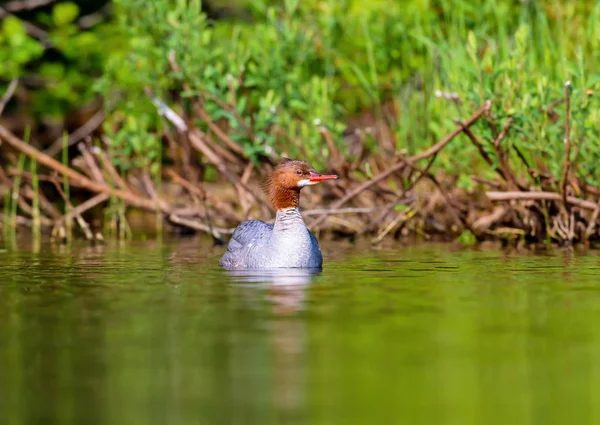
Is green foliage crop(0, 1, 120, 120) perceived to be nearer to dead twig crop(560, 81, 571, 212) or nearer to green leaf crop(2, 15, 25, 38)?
green leaf crop(2, 15, 25, 38)

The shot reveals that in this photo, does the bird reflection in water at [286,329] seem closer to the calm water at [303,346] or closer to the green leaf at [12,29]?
the calm water at [303,346]

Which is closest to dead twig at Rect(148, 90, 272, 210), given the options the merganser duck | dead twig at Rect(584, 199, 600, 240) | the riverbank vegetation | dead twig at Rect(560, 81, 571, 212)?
the riverbank vegetation

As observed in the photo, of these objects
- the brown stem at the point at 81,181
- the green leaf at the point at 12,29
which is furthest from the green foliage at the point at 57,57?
the brown stem at the point at 81,181

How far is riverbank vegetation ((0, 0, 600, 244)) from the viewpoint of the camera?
490 inches

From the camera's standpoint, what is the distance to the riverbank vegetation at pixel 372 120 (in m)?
12.4

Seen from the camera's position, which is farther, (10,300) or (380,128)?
(380,128)

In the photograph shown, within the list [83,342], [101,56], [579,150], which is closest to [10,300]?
[83,342]

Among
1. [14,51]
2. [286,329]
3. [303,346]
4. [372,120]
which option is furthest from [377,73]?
[303,346]

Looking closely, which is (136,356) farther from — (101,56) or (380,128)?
(101,56)

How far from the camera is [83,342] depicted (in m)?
6.91

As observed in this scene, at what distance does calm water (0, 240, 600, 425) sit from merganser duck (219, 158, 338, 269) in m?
0.29

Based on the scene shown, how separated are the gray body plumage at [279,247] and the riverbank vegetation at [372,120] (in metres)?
1.89

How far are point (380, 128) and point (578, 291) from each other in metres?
6.89

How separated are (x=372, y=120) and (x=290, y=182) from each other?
6385 millimetres
